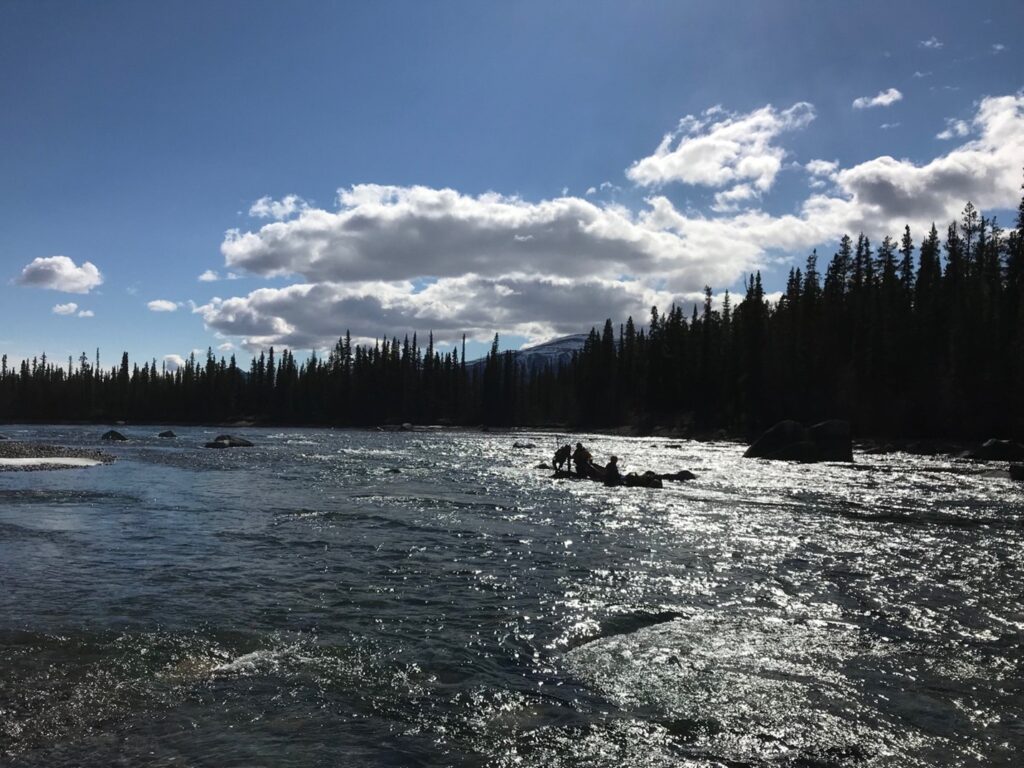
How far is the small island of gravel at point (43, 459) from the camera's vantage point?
3678cm

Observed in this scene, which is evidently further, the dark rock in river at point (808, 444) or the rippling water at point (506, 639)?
the dark rock in river at point (808, 444)

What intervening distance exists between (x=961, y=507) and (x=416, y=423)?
13172cm

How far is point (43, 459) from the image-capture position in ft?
136

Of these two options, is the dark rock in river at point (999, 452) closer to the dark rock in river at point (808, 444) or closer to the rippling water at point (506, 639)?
the dark rock in river at point (808, 444)

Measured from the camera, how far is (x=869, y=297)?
86.1 m

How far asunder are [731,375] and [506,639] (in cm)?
9677

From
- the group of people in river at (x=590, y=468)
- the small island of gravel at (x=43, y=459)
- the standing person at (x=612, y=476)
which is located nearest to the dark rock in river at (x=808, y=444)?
the group of people in river at (x=590, y=468)

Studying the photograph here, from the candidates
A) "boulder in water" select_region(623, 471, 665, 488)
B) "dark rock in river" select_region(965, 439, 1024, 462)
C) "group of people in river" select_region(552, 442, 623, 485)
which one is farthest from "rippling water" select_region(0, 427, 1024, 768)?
"dark rock in river" select_region(965, 439, 1024, 462)

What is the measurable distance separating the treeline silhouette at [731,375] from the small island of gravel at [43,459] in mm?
73028

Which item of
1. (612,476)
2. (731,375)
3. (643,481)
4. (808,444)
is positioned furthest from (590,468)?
(731,375)

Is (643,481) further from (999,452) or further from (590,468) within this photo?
(999,452)

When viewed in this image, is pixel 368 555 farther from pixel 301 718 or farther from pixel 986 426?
pixel 986 426

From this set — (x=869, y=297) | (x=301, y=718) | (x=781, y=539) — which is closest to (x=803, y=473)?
(x=781, y=539)

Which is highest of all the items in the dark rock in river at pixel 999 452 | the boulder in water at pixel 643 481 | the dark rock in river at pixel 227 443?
the dark rock in river at pixel 999 452
